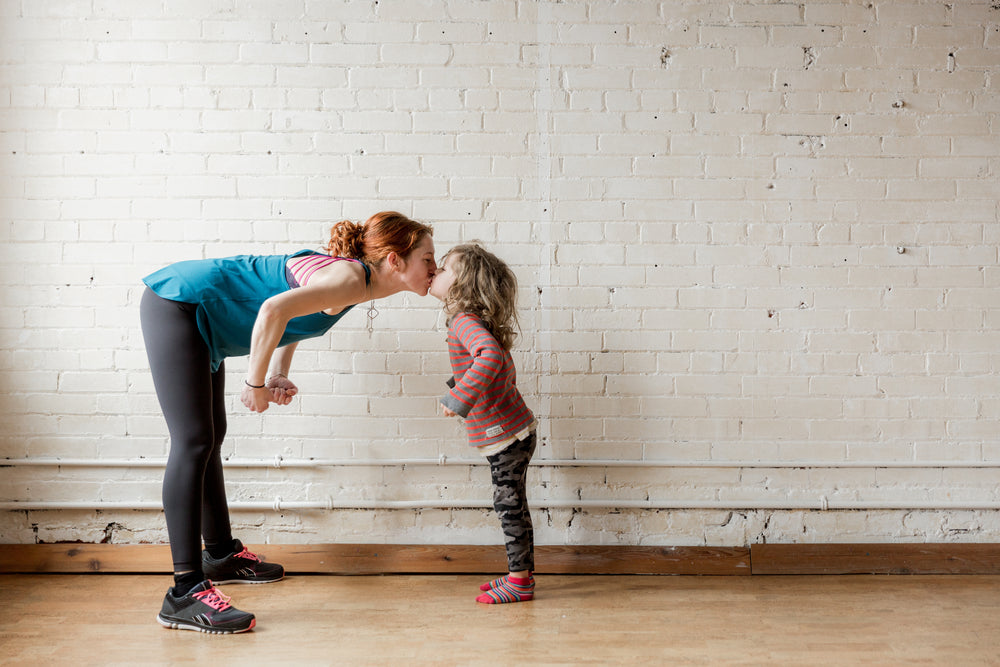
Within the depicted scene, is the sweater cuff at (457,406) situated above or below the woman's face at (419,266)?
below

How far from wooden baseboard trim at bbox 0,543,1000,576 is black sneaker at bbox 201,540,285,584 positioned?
9 cm

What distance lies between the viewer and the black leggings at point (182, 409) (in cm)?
226

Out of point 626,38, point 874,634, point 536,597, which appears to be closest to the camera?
point 874,634

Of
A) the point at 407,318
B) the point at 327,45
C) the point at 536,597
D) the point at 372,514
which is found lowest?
the point at 536,597

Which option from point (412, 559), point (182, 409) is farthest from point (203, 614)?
point (412, 559)

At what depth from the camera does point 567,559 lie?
2789mm

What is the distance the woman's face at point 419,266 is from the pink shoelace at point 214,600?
109 centimetres

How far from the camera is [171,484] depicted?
2.25m

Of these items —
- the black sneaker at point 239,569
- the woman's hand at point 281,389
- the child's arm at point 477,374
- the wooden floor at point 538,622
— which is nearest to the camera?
the wooden floor at point 538,622

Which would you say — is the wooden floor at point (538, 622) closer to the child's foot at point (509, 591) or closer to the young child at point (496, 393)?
the child's foot at point (509, 591)

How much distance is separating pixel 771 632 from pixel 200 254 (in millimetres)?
2272

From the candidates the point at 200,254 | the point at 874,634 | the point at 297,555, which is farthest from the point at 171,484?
the point at 874,634

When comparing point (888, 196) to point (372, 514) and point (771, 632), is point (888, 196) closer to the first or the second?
point (771, 632)

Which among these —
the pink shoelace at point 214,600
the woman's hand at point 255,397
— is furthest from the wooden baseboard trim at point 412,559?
the woman's hand at point 255,397
